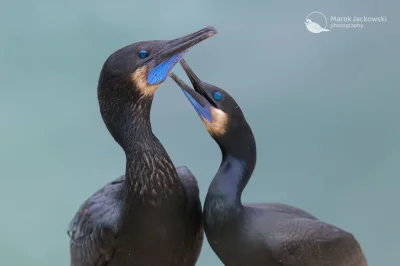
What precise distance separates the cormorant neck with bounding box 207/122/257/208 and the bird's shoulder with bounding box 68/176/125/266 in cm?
28

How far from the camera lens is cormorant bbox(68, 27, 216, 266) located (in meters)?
1.69

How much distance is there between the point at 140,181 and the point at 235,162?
30 centimetres

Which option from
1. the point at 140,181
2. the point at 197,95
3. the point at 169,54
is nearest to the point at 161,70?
the point at 169,54

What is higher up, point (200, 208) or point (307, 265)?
point (200, 208)

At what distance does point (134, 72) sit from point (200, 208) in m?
0.47

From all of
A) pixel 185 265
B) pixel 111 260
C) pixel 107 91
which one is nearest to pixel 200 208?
pixel 185 265

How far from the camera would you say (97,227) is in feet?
5.74

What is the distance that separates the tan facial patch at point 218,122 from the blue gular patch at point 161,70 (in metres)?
0.18

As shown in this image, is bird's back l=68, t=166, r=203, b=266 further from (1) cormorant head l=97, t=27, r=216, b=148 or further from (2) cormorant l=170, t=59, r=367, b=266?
(1) cormorant head l=97, t=27, r=216, b=148

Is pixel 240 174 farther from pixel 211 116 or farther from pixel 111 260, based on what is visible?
pixel 111 260

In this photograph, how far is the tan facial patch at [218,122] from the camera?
1.80 metres

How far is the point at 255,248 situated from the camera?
1679mm

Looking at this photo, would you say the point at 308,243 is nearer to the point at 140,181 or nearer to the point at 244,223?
the point at 244,223

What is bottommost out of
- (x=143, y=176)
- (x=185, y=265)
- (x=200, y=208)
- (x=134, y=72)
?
(x=185, y=265)
